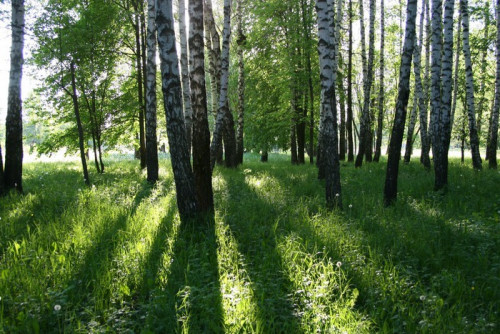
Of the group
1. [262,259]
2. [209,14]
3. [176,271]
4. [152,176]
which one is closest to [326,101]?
[262,259]

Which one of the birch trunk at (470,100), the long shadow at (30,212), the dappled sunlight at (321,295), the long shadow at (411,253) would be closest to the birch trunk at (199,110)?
the long shadow at (411,253)

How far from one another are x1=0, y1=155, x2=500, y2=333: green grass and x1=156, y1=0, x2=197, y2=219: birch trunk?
1.76 feet

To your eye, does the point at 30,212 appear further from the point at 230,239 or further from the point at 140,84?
the point at 140,84

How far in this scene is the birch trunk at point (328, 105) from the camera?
6910mm

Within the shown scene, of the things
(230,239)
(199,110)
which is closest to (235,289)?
(230,239)

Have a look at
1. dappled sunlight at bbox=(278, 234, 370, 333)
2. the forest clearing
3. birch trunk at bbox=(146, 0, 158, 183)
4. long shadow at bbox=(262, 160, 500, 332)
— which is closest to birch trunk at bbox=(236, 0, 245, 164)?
the forest clearing

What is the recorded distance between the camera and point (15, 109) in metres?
8.22

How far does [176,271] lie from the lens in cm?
393

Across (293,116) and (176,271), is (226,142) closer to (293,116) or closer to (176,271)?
(293,116)

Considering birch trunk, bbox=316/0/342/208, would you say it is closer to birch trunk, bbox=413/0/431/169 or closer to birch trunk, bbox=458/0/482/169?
birch trunk, bbox=413/0/431/169

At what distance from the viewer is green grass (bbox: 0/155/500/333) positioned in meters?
2.97

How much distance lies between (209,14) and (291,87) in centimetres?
536

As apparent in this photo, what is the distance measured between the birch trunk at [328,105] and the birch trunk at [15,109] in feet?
24.1

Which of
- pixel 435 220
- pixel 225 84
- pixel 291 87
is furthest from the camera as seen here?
pixel 291 87
